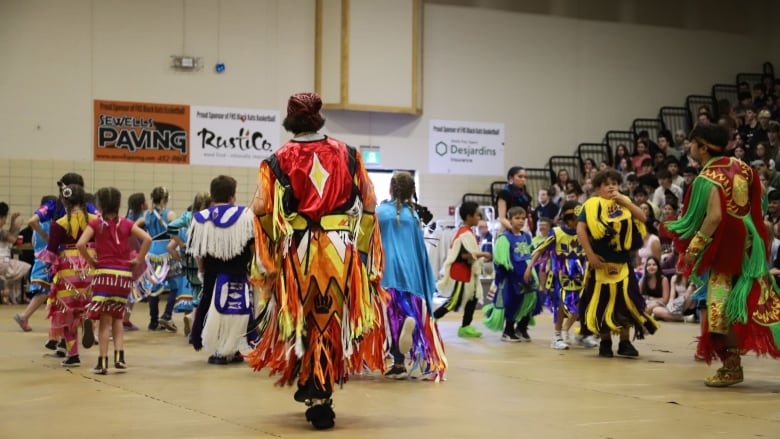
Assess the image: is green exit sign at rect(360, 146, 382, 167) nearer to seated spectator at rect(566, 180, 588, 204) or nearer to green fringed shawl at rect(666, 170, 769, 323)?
seated spectator at rect(566, 180, 588, 204)

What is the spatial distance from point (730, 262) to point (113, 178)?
1226 centimetres

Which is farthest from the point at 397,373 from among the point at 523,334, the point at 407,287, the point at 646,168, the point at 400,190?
the point at 646,168

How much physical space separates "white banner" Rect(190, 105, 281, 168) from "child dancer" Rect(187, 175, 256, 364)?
9426 millimetres

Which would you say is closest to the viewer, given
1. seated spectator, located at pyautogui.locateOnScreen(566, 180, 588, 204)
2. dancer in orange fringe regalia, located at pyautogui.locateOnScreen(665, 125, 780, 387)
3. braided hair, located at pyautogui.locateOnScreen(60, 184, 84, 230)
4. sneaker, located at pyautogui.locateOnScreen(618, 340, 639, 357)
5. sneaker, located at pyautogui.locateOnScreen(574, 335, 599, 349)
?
dancer in orange fringe regalia, located at pyautogui.locateOnScreen(665, 125, 780, 387)

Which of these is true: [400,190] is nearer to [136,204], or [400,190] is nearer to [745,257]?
[745,257]

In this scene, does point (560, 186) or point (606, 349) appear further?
point (560, 186)

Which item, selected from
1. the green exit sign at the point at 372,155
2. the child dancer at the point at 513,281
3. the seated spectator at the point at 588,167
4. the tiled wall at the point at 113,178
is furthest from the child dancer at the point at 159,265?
the seated spectator at the point at 588,167

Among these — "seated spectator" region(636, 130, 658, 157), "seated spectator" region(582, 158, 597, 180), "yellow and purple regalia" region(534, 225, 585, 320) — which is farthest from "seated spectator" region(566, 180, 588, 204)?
"yellow and purple regalia" region(534, 225, 585, 320)

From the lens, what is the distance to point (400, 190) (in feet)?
23.4

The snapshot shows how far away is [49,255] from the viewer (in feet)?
25.1

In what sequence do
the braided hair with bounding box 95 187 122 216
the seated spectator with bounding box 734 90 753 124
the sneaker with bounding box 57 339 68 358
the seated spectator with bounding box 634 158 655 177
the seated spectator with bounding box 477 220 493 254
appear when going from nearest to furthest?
the braided hair with bounding box 95 187 122 216, the sneaker with bounding box 57 339 68 358, the seated spectator with bounding box 477 220 493 254, the seated spectator with bounding box 634 158 655 177, the seated spectator with bounding box 734 90 753 124

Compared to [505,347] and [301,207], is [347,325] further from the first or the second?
[505,347]

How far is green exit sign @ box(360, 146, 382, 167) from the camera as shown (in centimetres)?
1809

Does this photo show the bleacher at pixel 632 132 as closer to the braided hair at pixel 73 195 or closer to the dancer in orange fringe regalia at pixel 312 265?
the braided hair at pixel 73 195
